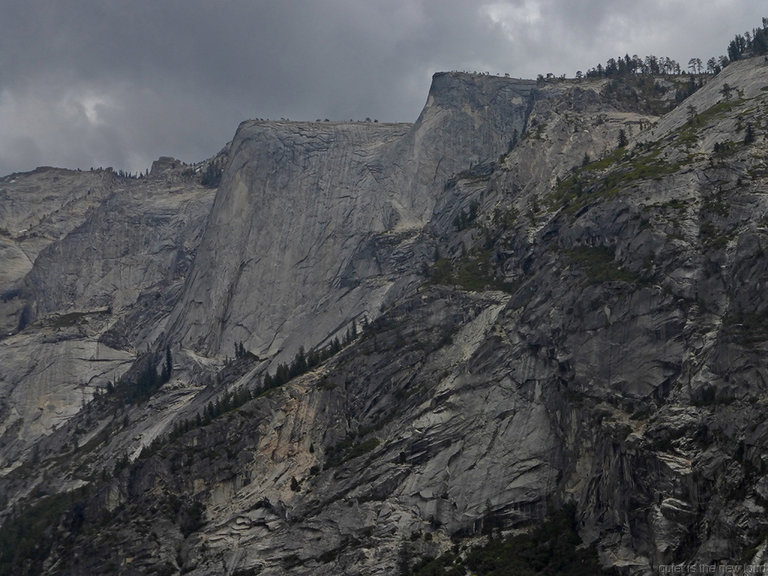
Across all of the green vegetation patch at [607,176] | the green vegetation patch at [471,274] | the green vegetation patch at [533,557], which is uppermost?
the green vegetation patch at [607,176]

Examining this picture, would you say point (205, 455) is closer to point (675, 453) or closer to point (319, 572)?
point (319, 572)

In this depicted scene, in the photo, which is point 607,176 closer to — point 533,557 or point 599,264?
point 599,264

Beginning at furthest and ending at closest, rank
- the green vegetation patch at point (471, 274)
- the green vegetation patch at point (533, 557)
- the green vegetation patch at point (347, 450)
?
the green vegetation patch at point (471, 274) → the green vegetation patch at point (347, 450) → the green vegetation patch at point (533, 557)

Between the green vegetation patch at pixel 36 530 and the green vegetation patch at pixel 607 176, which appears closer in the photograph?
the green vegetation patch at pixel 607 176

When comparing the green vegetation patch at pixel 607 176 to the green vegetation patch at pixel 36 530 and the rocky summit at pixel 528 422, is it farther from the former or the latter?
the green vegetation patch at pixel 36 530

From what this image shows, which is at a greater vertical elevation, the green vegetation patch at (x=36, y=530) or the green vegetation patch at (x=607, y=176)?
the green vegetation patch at (x=607, y=176)

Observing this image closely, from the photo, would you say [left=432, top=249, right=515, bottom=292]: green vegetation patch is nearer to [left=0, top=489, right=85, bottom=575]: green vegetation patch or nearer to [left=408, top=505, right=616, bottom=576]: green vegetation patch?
[left=408, top=505, right=616, bottom=576]: green vegetation patch

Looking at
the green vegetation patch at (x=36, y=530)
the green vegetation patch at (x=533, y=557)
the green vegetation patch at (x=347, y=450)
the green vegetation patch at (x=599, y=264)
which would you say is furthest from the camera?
the green vegetation patch at (x=36, y=530)

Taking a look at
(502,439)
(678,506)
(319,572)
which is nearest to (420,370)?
(502,439)

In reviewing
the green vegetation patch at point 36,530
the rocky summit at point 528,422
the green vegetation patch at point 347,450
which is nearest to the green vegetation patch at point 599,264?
the rocky summit at point 528,422

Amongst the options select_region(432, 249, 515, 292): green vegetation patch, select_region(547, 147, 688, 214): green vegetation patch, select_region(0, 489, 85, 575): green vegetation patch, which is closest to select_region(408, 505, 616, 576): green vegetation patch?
select_region(432, 249, 515, 292): green vegetation patch

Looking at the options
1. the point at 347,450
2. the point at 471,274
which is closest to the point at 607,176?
the point at 471,274

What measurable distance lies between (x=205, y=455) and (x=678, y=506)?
79392 millimetres

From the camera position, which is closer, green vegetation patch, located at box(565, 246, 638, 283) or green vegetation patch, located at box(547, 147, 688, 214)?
green vegetation patch, located at box(565, 246, 638, 283)
